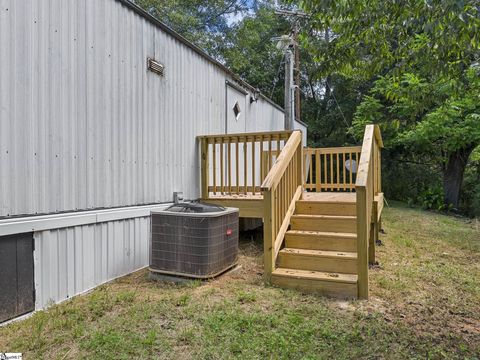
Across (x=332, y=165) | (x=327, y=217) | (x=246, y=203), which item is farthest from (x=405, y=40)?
(x=332, y=165)

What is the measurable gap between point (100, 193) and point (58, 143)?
0.68 metres

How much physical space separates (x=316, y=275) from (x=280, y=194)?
95 centimetres

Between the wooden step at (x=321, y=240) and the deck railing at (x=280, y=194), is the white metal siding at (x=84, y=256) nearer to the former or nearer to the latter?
the deck railing at (x=280, y=194)

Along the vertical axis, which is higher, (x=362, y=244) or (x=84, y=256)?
(x=362, y=244)

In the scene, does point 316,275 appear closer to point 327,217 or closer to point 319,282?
point 319,282

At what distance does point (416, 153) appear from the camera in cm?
1456

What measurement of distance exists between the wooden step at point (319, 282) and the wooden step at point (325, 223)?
718 mm

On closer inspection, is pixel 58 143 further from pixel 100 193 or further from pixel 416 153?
pixel 416 153

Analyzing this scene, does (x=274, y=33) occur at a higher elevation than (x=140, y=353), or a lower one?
higher

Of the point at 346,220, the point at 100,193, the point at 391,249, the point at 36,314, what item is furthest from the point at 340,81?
the point at 36,314

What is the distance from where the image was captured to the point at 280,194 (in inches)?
156

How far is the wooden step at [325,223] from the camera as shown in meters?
4.11

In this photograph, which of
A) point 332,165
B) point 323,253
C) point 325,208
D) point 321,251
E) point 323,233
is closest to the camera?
point 323,253

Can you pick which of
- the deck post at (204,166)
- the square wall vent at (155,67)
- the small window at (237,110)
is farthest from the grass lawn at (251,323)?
the small window at (237,110)
